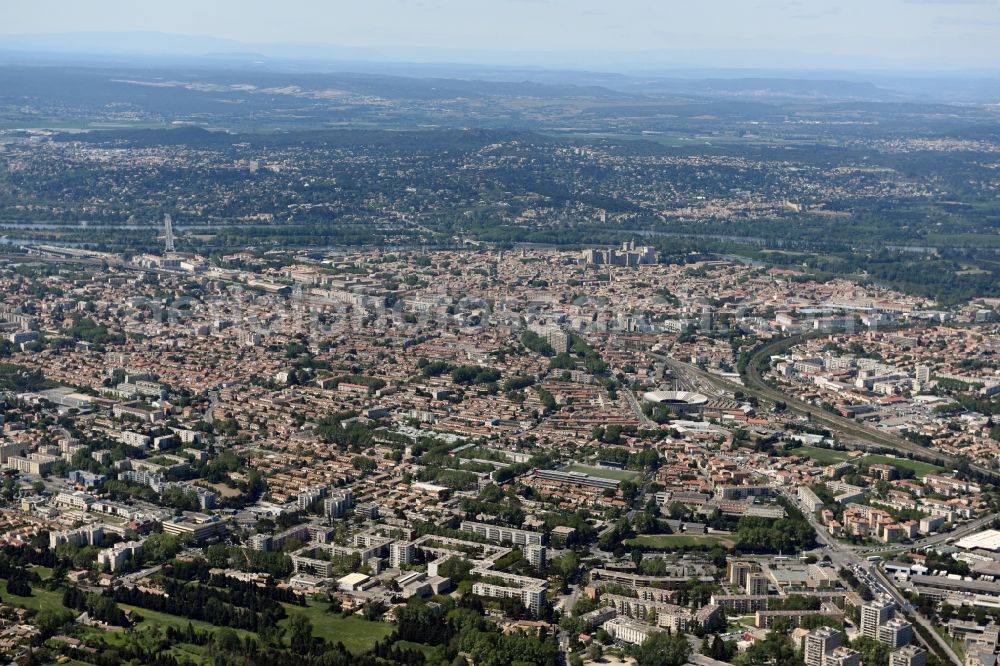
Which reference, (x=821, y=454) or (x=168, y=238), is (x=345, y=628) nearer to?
(x=821, y=454)

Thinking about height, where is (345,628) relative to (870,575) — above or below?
below

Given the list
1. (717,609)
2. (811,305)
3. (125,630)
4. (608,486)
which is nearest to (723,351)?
(811,305)

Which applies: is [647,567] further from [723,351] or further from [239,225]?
[239,225]

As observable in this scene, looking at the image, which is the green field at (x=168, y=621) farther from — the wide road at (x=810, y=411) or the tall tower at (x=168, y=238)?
the tall tower at (x=168, y=238)

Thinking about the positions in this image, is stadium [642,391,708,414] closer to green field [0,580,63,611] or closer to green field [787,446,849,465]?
green field [787,446,849,465]

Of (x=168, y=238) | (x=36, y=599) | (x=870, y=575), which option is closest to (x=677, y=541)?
(x=870, y=575)

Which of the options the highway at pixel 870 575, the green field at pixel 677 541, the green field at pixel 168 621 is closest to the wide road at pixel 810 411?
the highway at pixel 870 575
